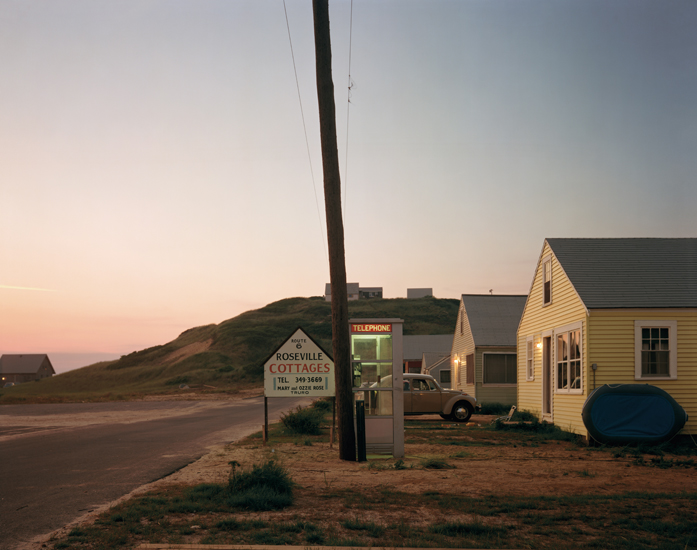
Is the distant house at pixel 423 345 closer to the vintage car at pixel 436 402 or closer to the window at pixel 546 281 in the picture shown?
the vintage car at pixel 436 402

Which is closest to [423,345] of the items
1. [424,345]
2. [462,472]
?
[424,345]

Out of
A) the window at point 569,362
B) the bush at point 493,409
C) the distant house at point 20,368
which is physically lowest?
the distant house at point 20,368

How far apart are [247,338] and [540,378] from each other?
95705mm

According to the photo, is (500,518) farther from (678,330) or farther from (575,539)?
(678,330)

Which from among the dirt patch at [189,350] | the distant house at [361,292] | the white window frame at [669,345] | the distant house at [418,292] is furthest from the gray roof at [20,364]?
the white window frame at [669,345]

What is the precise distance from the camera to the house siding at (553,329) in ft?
54.6

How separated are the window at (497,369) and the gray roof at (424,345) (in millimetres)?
25899

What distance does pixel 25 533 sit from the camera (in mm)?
6266

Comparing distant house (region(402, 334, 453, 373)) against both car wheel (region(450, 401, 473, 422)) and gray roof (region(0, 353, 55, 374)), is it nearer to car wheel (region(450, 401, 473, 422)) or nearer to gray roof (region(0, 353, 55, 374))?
car wheel (region(450, 401, 473, 422))

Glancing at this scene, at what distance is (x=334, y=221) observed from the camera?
37.7 ft

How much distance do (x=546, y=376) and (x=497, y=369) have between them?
876cm

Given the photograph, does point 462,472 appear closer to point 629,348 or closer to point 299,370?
point 299,370

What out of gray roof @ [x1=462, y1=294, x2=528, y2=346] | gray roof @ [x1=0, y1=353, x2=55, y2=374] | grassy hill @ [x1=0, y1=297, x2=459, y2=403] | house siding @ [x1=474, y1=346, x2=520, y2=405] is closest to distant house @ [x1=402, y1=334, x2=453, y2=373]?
Result: grassy hill @ [x1=0, y1=297, x2=459, y2=403]

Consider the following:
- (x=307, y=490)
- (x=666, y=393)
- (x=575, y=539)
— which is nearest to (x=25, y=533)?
(x=307, y=490)
